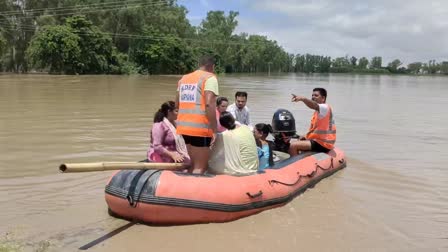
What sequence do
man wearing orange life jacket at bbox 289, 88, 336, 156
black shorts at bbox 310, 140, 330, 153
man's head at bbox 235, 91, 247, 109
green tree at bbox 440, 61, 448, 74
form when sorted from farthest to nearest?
green tree at bbox 440, 61, 448, 74 → man's head at bbox 235, 91, 247, 109 → black shorts at bbox 310, 140, 330, 153 → man wearing orange life jacket at bbox 289, 88, 336, 156

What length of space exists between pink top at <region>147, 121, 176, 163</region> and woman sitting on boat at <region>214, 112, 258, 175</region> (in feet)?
1.95

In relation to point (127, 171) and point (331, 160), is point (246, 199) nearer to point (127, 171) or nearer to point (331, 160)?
point (127, 171)

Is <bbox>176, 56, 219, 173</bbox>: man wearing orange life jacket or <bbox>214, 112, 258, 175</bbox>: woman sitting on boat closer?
<bbox>176, 56, 219, 173</bbox>: man wearing orange life jacket

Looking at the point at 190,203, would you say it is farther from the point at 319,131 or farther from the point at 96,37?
the point at 96,37

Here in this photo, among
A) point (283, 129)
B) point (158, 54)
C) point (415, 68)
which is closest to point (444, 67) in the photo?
point (415, 68)

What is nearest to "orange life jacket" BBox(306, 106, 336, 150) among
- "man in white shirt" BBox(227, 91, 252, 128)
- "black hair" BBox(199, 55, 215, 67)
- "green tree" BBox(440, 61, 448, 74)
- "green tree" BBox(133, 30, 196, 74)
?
"man in white shirt" BBox(227, 91, 252, 128)

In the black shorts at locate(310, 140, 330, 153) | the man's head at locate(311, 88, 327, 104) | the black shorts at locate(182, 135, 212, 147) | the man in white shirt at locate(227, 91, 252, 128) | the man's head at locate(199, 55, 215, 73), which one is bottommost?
the black shorts at locate(310, 140, 330, 153)

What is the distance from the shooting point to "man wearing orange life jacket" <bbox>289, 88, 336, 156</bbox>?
733 centimetres

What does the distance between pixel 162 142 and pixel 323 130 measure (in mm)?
3006

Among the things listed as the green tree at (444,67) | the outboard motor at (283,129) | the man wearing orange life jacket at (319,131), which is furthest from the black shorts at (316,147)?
the green tree at (444,67)

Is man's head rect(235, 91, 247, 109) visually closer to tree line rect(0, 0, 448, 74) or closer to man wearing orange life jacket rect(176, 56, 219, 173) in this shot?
man wearing orange life jacket rect(176, 56, 219, 173)

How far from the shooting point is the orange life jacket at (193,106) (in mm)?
4980

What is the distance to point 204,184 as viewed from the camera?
4.98m

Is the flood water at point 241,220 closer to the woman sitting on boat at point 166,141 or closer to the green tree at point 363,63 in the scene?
the woman sitting on boat at point 166,141
